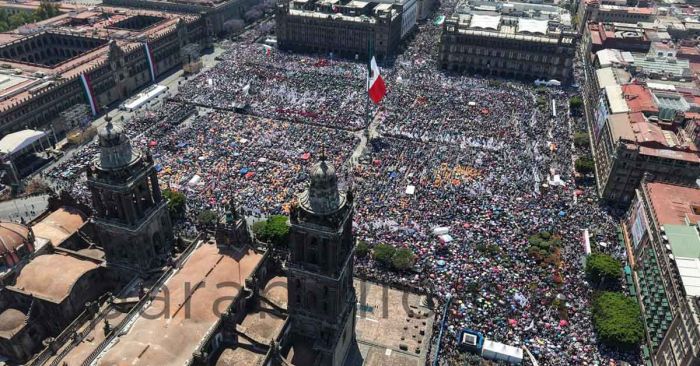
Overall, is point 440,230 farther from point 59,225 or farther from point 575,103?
point 575,103

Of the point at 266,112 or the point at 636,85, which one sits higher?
the point at 636,85

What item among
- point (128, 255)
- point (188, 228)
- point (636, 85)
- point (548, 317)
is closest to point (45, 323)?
point (128, 255)

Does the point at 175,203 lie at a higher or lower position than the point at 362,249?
higher

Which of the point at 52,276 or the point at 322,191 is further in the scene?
the point at 52,276

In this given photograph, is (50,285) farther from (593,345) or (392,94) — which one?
(392,94)

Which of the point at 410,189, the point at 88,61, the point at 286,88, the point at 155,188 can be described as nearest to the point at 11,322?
the point at 155,188
